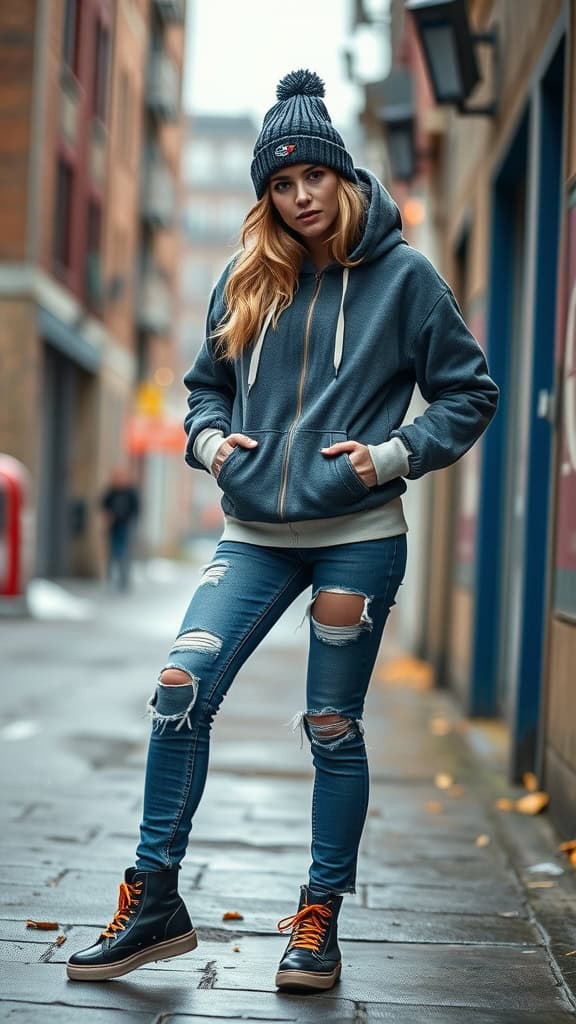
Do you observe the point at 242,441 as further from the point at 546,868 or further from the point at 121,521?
the point at 121,521

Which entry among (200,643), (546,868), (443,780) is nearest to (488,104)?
(443,780)

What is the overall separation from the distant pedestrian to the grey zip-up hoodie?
1831 centimetres

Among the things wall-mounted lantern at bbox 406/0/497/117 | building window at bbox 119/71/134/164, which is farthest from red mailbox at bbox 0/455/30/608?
building window at bbox 119/71/134/164

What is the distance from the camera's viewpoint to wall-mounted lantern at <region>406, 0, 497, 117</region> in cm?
737

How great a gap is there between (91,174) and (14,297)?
218 inches

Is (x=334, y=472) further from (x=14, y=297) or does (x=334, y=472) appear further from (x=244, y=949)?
(x=14, y=297)

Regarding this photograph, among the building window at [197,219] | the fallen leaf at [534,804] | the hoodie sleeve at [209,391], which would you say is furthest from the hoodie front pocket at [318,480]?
the building window at [197,219]

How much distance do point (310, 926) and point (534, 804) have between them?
89.2 inches

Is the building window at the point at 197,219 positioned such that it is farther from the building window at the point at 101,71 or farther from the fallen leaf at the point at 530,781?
the fallen leaf at the point at 530,781

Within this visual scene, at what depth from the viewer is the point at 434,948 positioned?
3576 mm

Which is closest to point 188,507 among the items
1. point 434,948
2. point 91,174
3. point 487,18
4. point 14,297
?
point 91,174

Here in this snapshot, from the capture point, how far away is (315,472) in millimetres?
3191

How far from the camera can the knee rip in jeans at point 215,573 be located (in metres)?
3.29

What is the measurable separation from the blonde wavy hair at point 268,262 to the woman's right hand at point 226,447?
22cm
